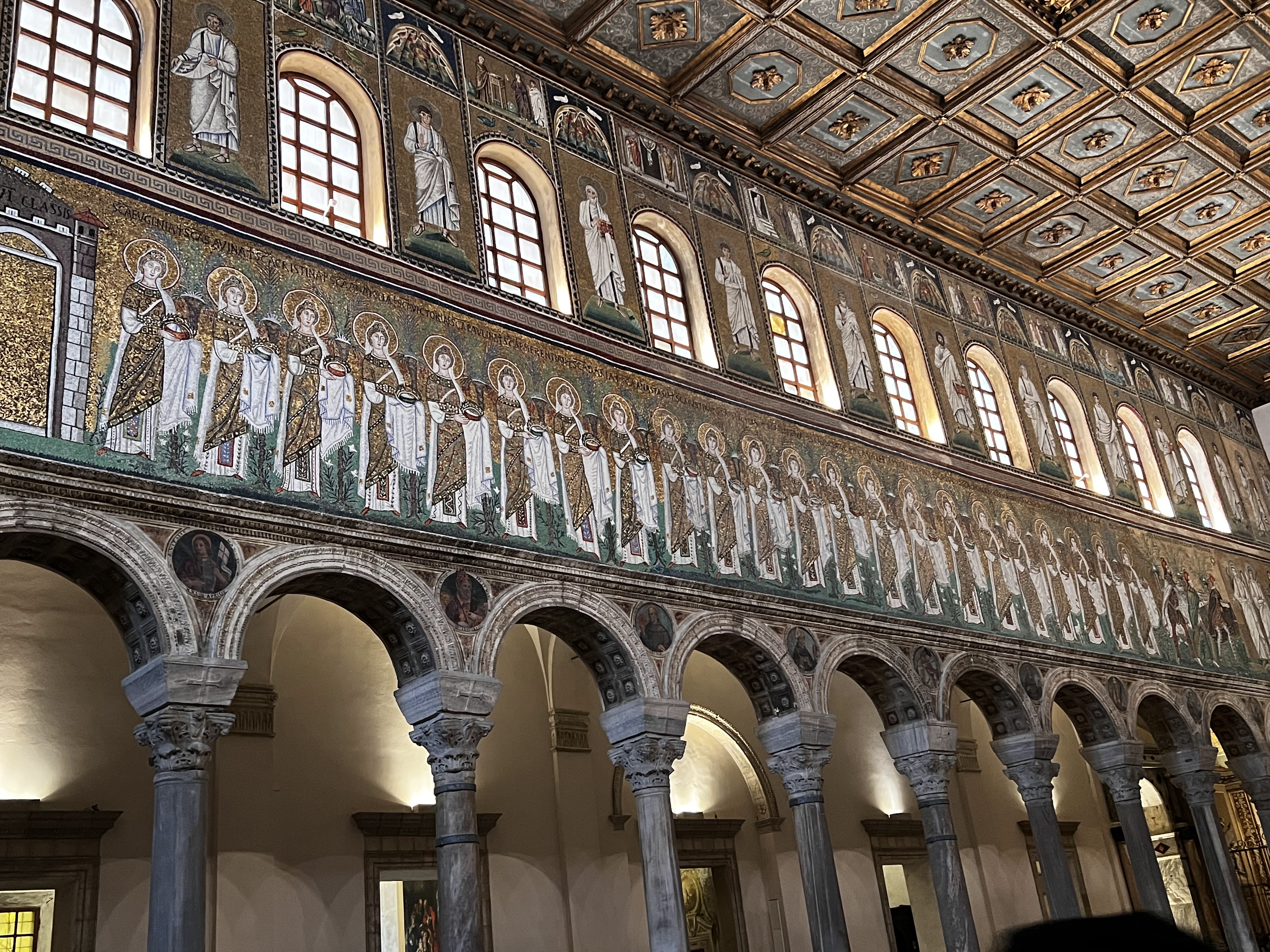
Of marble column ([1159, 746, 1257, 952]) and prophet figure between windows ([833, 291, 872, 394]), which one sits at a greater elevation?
prophet figure between windows ([833, 291, 872, 394])

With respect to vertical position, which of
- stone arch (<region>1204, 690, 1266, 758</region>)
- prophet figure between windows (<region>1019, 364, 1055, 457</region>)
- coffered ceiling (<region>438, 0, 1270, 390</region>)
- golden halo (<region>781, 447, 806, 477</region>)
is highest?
coffered ceiling (<region>438, 0, 1270, 390</region>)

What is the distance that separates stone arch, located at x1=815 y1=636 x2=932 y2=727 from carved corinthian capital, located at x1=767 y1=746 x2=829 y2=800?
3.45ft

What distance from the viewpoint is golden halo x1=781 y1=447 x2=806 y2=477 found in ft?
42.9

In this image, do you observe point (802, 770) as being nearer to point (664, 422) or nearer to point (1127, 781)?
point (664, 422)

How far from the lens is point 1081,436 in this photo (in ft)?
61.5

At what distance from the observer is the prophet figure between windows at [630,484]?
11070 millimetres

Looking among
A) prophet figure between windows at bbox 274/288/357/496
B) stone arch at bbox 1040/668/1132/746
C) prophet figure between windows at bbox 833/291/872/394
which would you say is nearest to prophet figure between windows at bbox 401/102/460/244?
prophet figure between windows at bbox 274/288/357/496

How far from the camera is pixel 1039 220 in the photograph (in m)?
17.7

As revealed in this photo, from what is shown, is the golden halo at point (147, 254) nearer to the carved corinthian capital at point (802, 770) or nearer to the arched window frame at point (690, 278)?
the arched window frame at point (690, 278)

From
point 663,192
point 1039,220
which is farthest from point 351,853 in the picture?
point 1039,220

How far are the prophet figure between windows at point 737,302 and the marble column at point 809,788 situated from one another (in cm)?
427

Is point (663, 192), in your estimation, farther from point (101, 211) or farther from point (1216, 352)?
point (1216, 352)

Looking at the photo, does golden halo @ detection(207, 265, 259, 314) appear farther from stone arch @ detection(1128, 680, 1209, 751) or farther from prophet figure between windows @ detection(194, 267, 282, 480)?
stone arch @ detection(1128, 680, 1209, 751)

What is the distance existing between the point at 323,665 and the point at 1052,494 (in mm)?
10197
